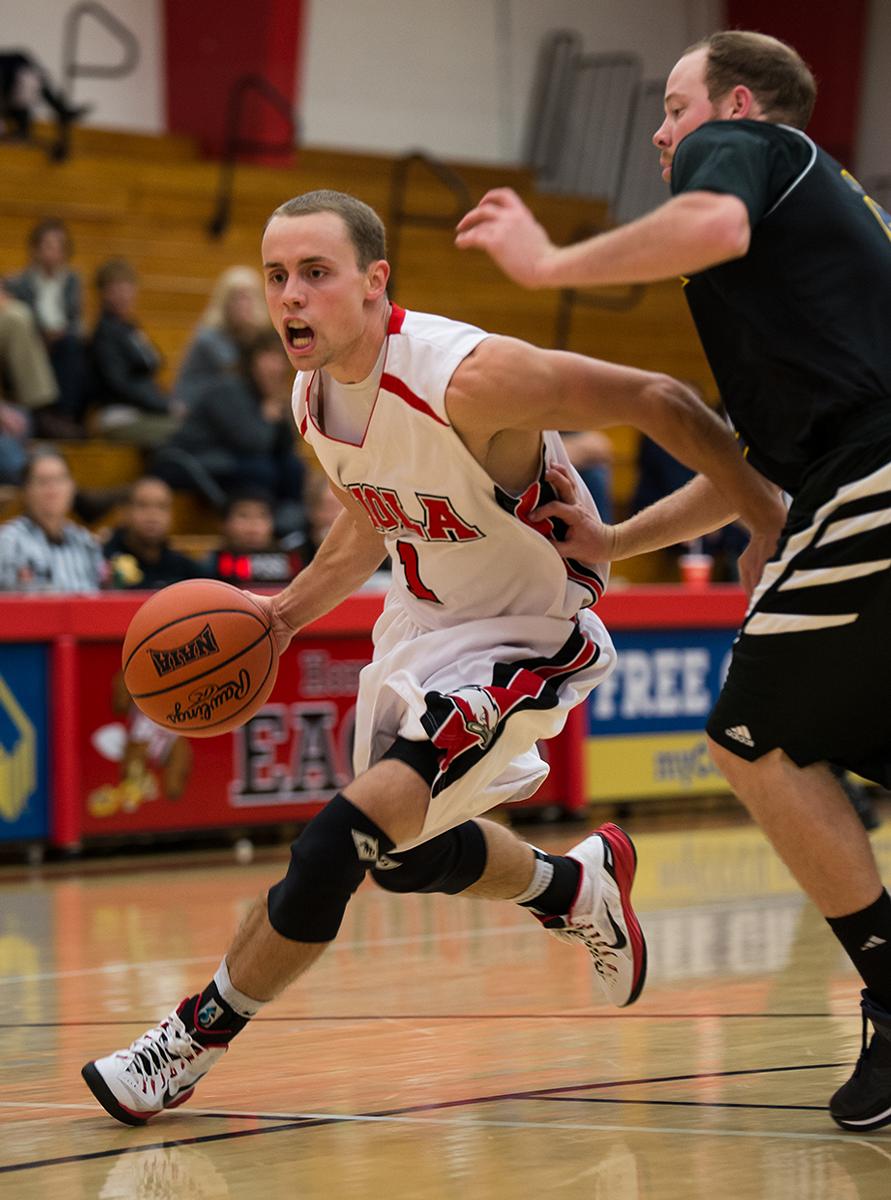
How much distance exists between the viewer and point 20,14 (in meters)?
15.6

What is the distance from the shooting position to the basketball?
427cm

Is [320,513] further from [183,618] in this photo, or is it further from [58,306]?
[183,618]

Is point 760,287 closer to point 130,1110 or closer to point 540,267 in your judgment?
point 540,267

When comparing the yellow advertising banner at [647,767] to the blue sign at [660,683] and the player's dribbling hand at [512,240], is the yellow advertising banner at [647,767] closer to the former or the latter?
the blue sign at [660,683]

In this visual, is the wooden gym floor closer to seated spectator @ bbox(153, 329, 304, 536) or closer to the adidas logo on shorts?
the adidas logo on shorts

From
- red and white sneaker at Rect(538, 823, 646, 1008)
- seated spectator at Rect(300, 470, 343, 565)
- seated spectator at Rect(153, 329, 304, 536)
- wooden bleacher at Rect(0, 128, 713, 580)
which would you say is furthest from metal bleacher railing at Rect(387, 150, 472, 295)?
red and white sneaker at Rect(538, 823, 646, 1008)

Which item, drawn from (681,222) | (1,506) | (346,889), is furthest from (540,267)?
(1,506)

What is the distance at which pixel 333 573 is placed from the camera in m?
4.40

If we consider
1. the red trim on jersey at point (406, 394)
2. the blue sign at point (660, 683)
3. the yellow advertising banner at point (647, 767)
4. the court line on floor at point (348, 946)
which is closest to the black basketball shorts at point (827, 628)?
the red trim on jersey at point (406, 394)

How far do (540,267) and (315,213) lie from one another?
33.3 inches

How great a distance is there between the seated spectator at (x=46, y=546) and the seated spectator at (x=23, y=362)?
2182mm

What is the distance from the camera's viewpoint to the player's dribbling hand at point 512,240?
3195 mm

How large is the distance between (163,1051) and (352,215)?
1.70 m

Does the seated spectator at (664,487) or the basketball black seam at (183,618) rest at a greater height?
the basketball black seam at (183,618)
